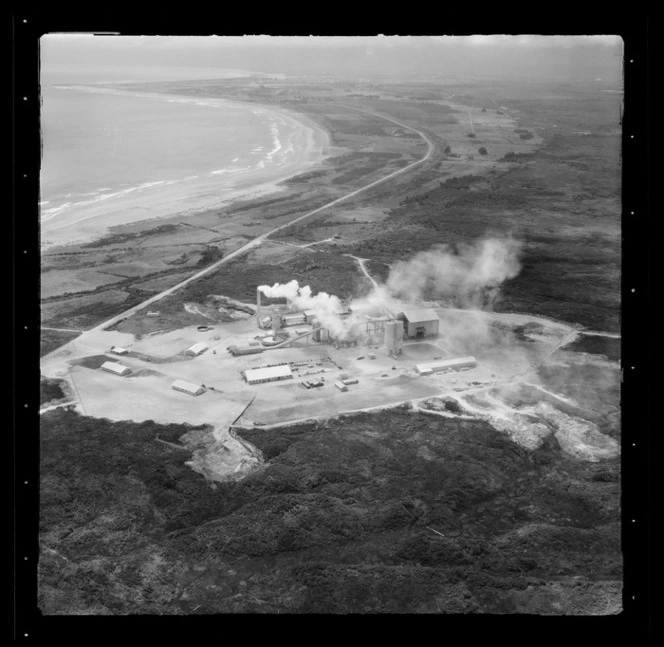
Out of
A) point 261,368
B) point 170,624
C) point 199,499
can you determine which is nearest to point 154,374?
point 261,368

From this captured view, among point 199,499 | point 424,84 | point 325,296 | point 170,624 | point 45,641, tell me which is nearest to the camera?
point 45,641

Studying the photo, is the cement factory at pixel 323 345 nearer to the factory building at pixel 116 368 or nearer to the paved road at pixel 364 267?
the factory building at pixel 116 368

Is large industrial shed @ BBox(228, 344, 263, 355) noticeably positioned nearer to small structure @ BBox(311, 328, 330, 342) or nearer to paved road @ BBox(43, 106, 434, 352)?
small structure @ BBox(311, 328, 330, 342)

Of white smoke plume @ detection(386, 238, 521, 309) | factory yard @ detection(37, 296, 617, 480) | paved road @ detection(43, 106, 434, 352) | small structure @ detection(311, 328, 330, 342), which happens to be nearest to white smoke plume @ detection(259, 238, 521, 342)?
white smoke plume @ detection(386, 238, 521, 309)

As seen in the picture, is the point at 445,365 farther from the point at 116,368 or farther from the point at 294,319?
the point at 116,368
